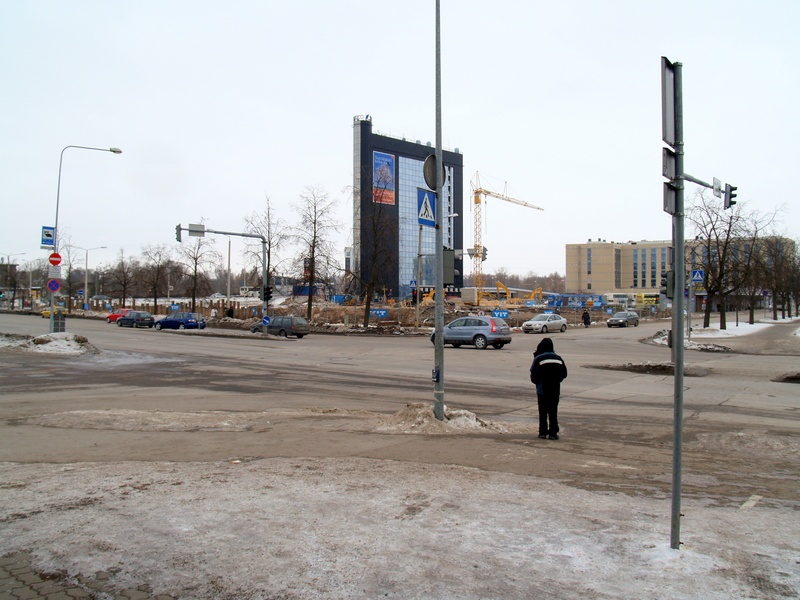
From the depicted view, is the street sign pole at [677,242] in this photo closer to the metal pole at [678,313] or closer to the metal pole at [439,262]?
the metal pole at [678,313]

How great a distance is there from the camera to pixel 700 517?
199 inches

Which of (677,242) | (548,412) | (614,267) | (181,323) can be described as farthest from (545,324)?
(614,267)

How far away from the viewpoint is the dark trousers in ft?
29.5

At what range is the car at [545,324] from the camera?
46.9 m

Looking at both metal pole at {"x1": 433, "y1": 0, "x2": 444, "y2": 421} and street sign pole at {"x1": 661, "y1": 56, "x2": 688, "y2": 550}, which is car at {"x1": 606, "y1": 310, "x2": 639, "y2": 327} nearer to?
metal pole at {"x1": 433, "y1": 0, "x2": 444, "y2": 421}

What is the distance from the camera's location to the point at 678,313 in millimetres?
4074

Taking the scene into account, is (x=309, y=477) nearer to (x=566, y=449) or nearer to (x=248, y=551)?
(x=248, y=551)

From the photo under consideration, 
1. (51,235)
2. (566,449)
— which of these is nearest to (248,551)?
(566,449)

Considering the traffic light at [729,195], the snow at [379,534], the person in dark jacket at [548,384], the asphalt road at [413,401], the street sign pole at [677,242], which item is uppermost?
the traffic light at [729,195]

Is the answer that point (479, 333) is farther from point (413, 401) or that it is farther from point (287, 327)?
point (413, 401)

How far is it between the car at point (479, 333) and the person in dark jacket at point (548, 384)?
20342mm

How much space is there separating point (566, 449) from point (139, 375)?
14006 mm

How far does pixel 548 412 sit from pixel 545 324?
128 feet

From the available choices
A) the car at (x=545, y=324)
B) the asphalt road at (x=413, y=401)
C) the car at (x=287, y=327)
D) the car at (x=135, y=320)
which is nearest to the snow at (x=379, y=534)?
the asphalt road at (x=413, y=401)
